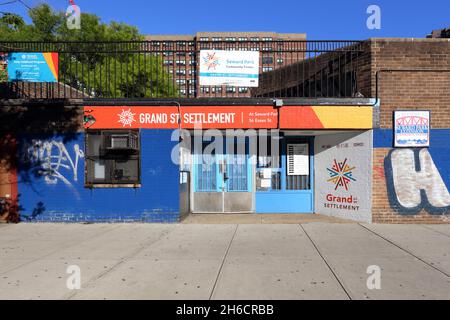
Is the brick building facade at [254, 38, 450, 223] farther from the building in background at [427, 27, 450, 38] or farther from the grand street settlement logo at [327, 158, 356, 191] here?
the building in background at [427, 27, 450, 38]

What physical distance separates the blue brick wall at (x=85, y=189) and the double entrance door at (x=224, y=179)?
165 centimetres

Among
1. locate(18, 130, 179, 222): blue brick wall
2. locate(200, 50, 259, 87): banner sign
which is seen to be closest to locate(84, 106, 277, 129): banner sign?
locate(18, 130, 179, 222): blue brick wall

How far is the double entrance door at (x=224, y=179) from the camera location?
10.9 m

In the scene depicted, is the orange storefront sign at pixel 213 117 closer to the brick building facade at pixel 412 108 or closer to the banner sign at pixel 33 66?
the brick building facade at pixel 412 108

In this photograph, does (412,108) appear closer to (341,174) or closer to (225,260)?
(341,174)

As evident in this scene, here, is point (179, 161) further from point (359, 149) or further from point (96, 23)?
point (96, 23)

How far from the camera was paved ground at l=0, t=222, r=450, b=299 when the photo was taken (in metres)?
4.57

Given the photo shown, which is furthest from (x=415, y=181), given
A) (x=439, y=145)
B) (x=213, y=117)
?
(x=213, y=117)

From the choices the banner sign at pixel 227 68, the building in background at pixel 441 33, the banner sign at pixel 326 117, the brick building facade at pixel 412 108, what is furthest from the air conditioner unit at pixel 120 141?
the building in background at pixel 441 33

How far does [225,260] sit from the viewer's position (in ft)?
19.6

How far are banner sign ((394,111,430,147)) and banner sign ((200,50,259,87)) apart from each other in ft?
12.9

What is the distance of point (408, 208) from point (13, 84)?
38.9ft
